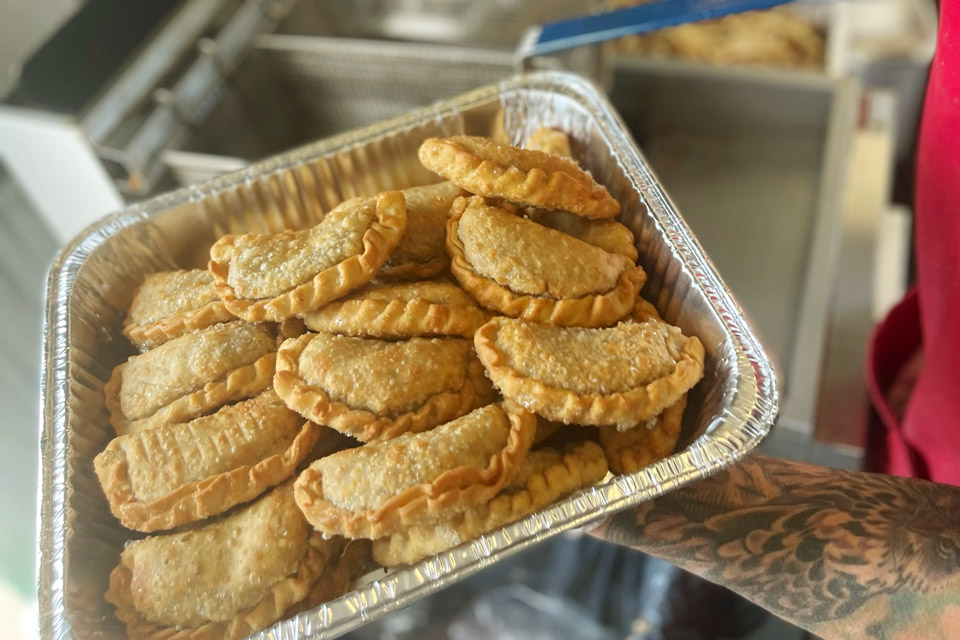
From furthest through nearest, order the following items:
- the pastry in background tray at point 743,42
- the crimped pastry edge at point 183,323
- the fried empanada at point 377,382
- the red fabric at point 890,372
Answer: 1. the pastry in background tray at point 743,42
2. the red fabric at point 890,372
3. the crimped pastry edge at point 183,323
4. the fried empanada at point 377,382

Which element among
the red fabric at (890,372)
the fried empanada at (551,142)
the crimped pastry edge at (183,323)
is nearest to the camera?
the crimped pastry edge at (183,323)

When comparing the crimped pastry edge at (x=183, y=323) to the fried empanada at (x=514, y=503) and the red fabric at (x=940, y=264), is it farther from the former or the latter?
the red fabric at (x=940, y=264)

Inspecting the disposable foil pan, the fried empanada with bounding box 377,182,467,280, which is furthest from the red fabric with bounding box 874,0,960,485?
the fried empanada with bounding box 377,182,467,280

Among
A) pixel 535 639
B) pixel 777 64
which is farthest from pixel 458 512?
pixel 777 64

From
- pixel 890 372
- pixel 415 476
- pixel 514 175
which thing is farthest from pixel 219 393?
pixel 890 372

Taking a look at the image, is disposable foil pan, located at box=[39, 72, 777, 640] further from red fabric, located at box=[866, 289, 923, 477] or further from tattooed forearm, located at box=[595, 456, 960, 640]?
red fabric, located at box=[866, 289, 923, 477]

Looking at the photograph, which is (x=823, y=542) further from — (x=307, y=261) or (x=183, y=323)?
(x=183, y=323)

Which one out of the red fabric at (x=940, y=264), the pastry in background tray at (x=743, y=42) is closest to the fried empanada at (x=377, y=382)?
the red fabric at (x=940, y=264)
